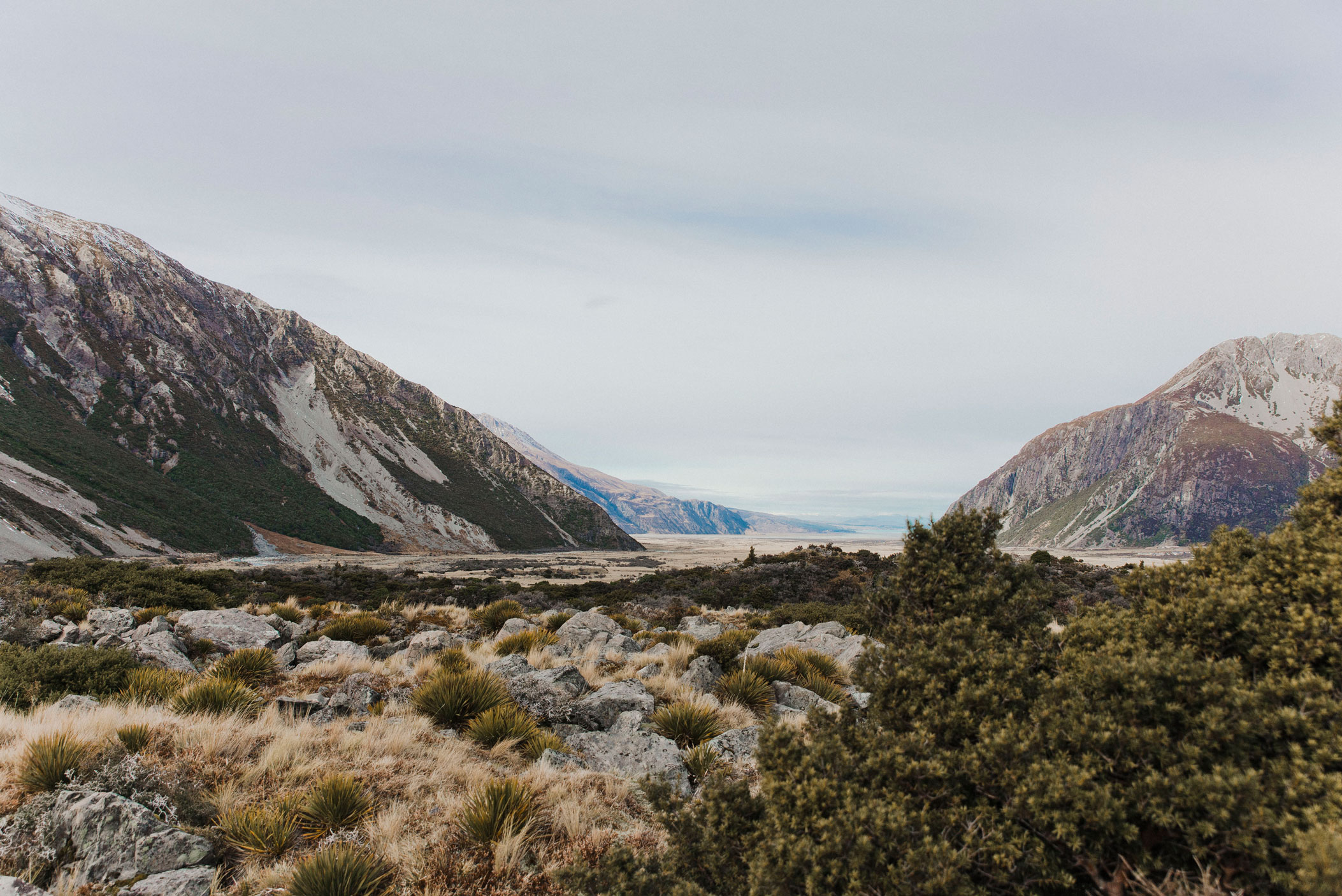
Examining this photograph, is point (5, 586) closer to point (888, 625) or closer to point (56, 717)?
point (56, 717)

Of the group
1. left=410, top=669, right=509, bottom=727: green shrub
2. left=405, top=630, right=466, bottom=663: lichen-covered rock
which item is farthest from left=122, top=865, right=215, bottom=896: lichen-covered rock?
left=405, top=630, right=466, bottom=663: lichen-covered rock

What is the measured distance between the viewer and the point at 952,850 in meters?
2.96

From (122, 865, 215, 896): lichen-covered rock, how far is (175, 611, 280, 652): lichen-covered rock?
32.4 ft

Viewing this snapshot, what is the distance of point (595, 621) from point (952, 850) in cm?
1384

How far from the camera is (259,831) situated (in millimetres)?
4809

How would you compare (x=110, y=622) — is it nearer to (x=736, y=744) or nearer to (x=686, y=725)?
(x=686, y=725)

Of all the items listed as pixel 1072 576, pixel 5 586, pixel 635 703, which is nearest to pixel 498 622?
pixel 635 703

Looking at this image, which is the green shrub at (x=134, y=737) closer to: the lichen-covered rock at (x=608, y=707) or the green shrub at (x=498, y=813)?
the green shrub at (x=498, y=813)

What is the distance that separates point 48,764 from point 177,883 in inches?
87.8

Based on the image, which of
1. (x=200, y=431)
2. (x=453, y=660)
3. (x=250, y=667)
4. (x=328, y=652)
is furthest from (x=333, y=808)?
(x=200, y=431)

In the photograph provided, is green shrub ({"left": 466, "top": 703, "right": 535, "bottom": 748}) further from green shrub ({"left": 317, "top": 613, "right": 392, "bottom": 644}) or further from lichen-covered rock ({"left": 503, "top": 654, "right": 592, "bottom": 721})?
green shrub ({"left": 317, "top": 613, "right": 392, "bottom": 644})

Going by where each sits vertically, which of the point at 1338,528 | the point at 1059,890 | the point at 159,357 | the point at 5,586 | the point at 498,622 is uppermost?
the point at 159,357

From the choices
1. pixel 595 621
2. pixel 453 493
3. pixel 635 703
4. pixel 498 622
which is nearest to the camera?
pixel 635 703

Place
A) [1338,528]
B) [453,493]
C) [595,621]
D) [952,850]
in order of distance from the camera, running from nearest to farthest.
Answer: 1. [952,850]
2. [1338,528]
3. [595,621]
4. [453,493]
